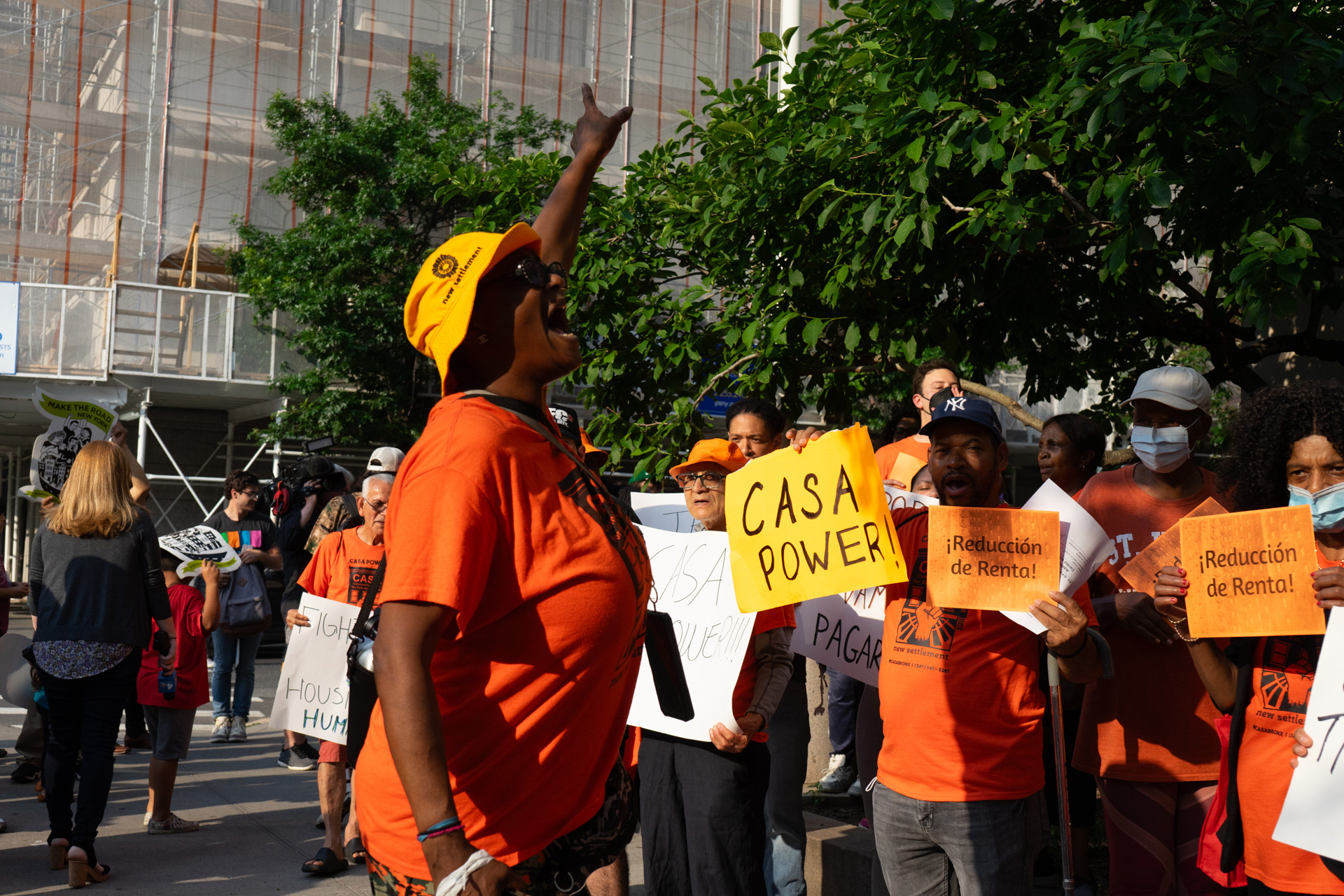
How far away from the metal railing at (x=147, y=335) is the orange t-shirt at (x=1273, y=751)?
18.2 meters

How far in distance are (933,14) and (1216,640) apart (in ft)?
9.41

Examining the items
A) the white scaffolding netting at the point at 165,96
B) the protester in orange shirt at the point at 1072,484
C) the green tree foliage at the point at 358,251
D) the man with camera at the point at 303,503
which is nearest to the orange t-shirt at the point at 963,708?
the protester in orange shirt at the point at 1072,484

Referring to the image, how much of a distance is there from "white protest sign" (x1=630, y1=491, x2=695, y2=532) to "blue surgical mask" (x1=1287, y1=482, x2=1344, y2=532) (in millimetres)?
2413

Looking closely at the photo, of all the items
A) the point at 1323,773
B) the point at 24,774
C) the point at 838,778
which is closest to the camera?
the point at 1323,773

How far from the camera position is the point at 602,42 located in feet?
89.1

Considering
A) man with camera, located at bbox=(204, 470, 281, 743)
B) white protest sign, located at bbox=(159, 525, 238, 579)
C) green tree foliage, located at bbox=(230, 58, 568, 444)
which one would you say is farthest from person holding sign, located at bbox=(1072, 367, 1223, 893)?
green tree foliage, located at bbox=(230, 58, 568, 444)

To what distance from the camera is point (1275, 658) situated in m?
2.86

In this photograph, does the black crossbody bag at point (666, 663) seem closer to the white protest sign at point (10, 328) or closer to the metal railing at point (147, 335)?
the metal railing at point (147, 335)

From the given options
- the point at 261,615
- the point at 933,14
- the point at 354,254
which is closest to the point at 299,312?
the point at 354,254

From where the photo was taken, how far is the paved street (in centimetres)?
561

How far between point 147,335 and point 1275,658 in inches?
784

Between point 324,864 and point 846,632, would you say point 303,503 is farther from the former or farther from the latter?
point 846,632

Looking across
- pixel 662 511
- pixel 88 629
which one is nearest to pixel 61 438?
pixel 88 629

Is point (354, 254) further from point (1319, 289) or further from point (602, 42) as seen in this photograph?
point (1319, 289)
